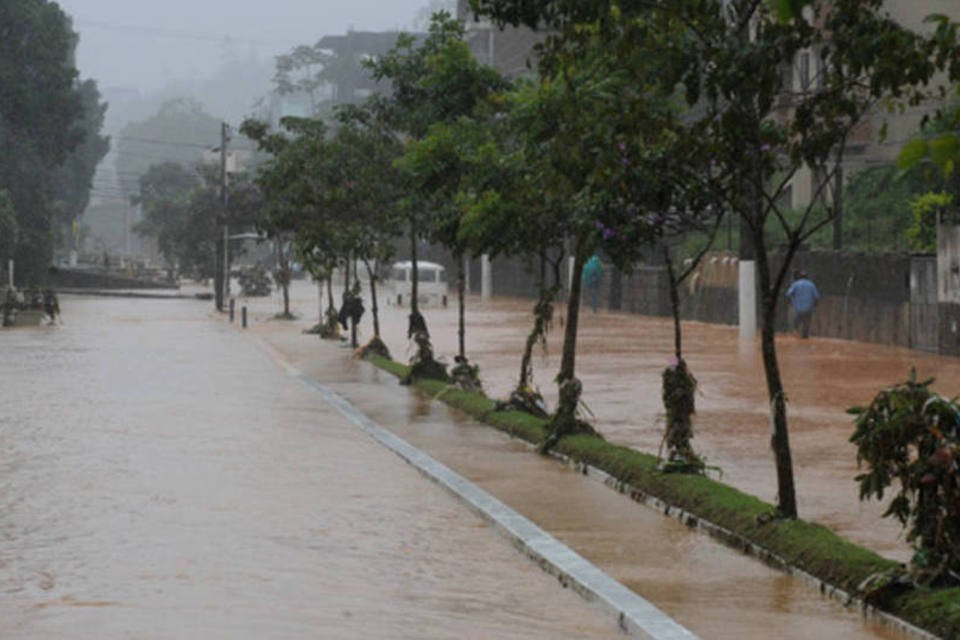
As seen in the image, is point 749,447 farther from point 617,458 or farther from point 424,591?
point 424,591

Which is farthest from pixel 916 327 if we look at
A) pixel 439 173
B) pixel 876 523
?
pixel 876 523

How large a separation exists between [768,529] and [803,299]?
3359cm

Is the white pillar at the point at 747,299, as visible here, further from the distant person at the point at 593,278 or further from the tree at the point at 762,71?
the tree at the point at 762,71

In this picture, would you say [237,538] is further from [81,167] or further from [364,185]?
[81,167]

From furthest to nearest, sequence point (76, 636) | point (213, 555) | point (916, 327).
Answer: point (916, 327) < point (213, 555) < point (76, 636)

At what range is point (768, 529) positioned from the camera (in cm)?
1391

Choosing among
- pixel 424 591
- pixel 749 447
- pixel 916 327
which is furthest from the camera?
pixel 916 327

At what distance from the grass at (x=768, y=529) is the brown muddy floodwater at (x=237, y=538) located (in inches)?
60.7

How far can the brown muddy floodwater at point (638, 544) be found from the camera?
11477mm

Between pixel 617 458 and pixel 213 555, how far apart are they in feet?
19.5

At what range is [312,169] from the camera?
1671 inches

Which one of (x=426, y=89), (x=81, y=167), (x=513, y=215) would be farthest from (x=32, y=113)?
(x=513, y=215)

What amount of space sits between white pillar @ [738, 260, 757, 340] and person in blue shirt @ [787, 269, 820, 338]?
0.99 m

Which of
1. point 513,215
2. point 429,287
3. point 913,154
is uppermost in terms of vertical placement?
point 513,215
